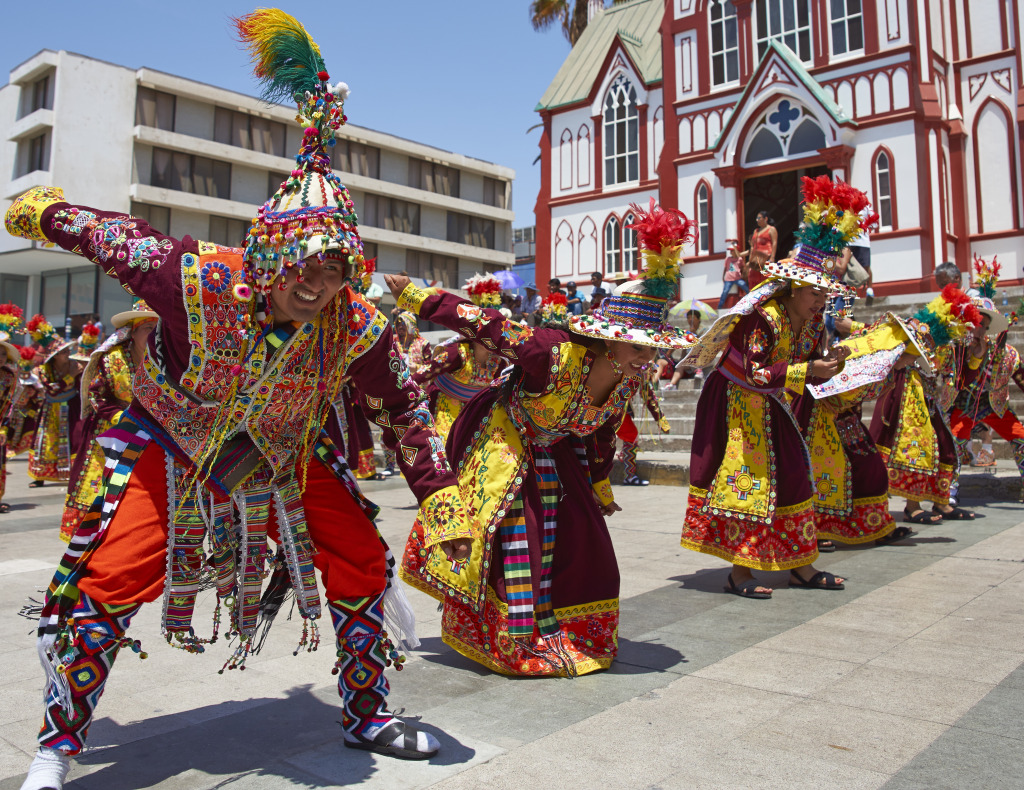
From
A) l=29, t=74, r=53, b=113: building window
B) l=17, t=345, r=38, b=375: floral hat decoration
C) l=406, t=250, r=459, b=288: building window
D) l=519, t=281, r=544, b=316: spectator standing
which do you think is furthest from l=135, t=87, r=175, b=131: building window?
l=17, t=345, r=38, b=375: floral hat decoration

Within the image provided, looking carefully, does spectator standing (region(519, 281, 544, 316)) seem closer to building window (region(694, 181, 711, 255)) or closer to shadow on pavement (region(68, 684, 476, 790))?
building window (region(694, 181, 711, 255))

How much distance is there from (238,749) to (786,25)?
21.4m

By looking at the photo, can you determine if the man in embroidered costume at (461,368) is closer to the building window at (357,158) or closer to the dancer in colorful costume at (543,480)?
the dancer in colorful costume at (543,480)

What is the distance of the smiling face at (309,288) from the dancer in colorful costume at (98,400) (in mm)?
3222

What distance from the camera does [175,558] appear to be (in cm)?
279

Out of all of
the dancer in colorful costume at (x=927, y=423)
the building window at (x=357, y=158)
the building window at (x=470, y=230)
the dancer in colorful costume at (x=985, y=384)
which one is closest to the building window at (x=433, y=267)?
the building window at (x=470, y=230)

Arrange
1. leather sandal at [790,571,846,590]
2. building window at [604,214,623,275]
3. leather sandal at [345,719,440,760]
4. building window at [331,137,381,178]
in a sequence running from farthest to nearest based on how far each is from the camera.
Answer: building window at [331,137,381,178] < building window at [604,214,623,275] < leather sandal at [790,571,846,590] < leather sandal at [345,719,440,760]

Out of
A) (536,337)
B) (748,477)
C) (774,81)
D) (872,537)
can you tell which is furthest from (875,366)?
(774,81)

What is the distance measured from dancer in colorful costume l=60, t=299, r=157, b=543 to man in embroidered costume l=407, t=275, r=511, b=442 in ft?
8.12

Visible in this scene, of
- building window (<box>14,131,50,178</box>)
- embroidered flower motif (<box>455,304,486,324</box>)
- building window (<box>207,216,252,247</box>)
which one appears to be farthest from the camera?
building window (<box>207,216,252,247</box>)

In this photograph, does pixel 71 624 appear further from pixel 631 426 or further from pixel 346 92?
pixel 631 426

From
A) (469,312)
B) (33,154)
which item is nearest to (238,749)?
(469,312)

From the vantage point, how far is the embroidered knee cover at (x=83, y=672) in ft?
8.25

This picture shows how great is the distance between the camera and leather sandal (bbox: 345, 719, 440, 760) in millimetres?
2818
